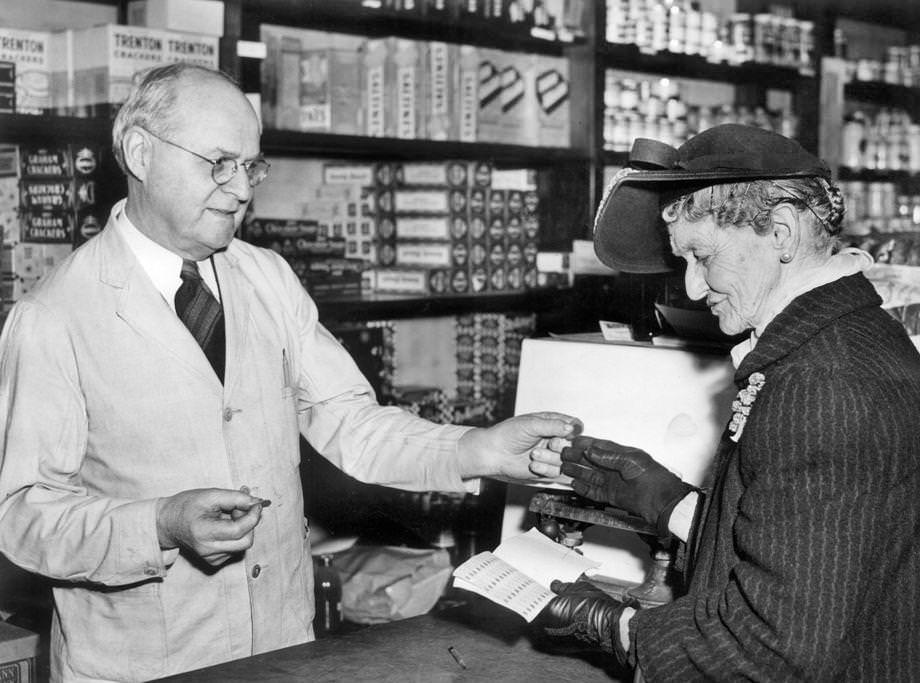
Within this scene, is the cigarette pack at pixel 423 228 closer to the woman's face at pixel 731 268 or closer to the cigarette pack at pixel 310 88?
the cigarette pack at pixel 310 88

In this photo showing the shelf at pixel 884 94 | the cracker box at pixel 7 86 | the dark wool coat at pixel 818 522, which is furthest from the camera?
the shelf at pixel 884 94

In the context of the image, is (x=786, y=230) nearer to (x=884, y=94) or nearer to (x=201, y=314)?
(x=201, y=314)

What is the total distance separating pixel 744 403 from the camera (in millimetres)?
1504

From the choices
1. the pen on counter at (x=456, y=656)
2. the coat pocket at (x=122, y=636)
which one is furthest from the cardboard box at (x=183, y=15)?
the pen on counter at (x=456, y=656)

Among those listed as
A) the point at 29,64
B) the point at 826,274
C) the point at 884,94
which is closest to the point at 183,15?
the point at 29,64

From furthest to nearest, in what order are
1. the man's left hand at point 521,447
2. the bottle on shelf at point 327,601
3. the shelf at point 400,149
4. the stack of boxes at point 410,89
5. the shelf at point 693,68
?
the shelf at point 693,68, the stack of boxes at point 410,89, the shelf at point 400,149, the bottle on shelf at point 327,601, the man's left hand at point 521,447

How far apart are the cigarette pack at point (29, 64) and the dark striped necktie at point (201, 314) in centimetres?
112

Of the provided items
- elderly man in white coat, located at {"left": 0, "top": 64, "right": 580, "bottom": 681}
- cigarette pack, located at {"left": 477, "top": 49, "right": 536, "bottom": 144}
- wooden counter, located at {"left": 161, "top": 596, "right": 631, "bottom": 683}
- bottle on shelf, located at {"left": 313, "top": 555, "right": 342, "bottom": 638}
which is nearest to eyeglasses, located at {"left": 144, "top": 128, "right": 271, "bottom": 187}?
elderly man in white coat, located at {"left": 0, "top": 64, "right": 580, "bottom": 681}

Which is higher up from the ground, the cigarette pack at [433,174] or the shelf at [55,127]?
the shelf at [55,127]

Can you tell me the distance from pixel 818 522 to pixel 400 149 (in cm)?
245

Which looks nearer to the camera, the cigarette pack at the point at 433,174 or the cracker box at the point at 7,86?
the cracker box at the point at 7,86

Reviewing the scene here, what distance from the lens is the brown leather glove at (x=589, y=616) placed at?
63.8 inches

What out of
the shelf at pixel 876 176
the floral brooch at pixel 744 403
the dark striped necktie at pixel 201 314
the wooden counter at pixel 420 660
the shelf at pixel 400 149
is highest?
the shelf at pixel 876 176

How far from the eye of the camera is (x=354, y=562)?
316cm
